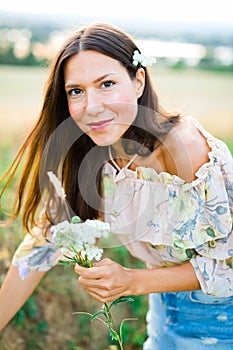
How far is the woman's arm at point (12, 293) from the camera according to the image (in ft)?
6.97

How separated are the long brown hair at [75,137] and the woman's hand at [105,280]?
43 cm

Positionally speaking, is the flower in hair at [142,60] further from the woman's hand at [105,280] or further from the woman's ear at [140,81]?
the woman's hand at [105,280]

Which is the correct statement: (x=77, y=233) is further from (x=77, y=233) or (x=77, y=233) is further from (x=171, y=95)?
(x=171, y=95)

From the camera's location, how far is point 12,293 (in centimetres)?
213

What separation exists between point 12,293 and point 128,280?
56 cm

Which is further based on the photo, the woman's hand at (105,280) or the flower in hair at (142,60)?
the flower in hair at (142,60)

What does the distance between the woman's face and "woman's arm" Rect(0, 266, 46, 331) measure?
22.4 inches

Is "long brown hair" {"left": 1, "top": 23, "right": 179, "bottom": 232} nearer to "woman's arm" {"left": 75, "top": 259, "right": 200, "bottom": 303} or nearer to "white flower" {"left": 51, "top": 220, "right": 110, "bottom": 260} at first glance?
"woman's arm" {"left": 75, "top": 259, "right": 200, "bottom": 303}

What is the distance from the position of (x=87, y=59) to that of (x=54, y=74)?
0.15m

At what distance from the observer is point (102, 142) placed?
185 centimetres

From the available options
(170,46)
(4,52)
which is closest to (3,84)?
(4,52)

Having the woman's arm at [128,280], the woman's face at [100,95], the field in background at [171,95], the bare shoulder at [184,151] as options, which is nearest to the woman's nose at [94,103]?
the woman's face at [100,95]

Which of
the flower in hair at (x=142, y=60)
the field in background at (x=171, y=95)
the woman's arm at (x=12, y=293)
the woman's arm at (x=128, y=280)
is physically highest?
the flower in hair at (x=142, y=60)

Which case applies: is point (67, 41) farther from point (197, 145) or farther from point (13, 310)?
point (13, 310)
